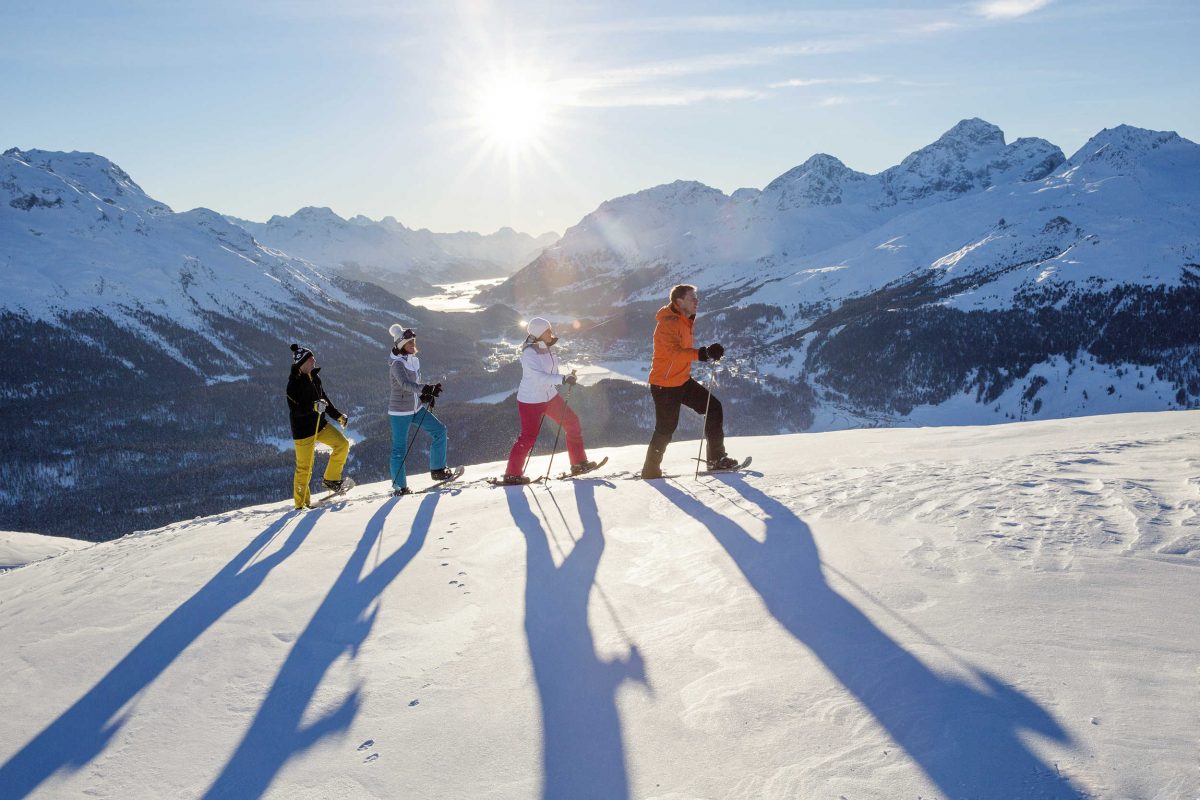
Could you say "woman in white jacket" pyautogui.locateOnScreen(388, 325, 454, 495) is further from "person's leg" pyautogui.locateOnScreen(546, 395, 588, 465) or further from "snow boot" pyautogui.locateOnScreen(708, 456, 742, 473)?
"snow boot" pyautogui.locateOnScreen(708, 456, 742, 473)

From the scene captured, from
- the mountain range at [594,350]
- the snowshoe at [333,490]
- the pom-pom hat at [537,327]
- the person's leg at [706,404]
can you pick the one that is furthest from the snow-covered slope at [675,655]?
the mountain range at [594,350]

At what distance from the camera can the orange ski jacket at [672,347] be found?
818cm

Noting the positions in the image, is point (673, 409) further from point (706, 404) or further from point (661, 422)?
point (706, 404)

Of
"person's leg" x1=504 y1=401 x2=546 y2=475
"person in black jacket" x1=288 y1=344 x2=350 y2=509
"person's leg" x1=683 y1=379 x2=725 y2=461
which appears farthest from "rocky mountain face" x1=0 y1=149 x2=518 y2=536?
"person's leg" x1=683 y1=379 x2=725 y2=461

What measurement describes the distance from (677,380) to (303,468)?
584cm

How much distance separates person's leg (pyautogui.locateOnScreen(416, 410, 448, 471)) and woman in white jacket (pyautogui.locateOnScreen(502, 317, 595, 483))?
1.55 meters

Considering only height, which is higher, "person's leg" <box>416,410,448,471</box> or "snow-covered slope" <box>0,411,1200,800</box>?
"person's leg" <box>416,410,448,471</box>

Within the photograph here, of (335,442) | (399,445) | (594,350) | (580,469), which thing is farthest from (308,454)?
(594,350)

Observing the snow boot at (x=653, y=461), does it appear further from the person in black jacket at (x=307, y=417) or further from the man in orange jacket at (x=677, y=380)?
the person in black jacket at (x=307, y=417)

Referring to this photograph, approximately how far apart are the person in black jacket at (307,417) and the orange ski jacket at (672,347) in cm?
475

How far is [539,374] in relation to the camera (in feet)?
30.4

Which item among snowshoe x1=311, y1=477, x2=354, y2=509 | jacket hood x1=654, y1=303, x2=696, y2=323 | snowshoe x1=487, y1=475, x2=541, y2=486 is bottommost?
snowshoe x1=311, y1=477, x2=354, y2=509

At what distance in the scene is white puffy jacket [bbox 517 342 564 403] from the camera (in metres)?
9.15

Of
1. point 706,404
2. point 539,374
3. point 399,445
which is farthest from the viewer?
point 399,445
